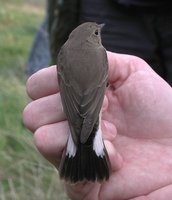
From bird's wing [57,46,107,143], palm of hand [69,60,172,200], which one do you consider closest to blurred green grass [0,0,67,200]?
palm of hand [69,60,172,200]

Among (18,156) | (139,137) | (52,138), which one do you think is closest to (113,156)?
(52,138)

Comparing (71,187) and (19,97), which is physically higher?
(71,187)

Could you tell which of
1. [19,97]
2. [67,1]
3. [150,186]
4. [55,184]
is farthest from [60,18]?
[150,186]

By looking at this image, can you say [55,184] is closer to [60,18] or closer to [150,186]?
[60,18]

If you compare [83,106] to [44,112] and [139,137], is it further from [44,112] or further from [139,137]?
[139,137]

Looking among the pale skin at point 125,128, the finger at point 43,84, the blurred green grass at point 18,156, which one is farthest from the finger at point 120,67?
the blurred green grass at point 18,156

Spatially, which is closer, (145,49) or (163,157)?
(163,157)

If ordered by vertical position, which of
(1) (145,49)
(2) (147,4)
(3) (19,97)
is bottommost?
(3) (19,97)

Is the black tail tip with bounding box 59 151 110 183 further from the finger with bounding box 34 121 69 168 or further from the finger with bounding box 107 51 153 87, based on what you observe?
the finger with bounding box 107 51 153 87

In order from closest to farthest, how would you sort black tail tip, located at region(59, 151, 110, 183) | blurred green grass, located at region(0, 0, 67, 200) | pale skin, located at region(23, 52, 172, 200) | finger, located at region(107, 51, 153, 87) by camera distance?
black tail tip, located at region(59, 151, 110, 183), pale skin, located at region(23, 52, 172, 200), finger, located at region(107, 51, 153, 87), blurred green grass, located at region(0, 0, 67, 200)
